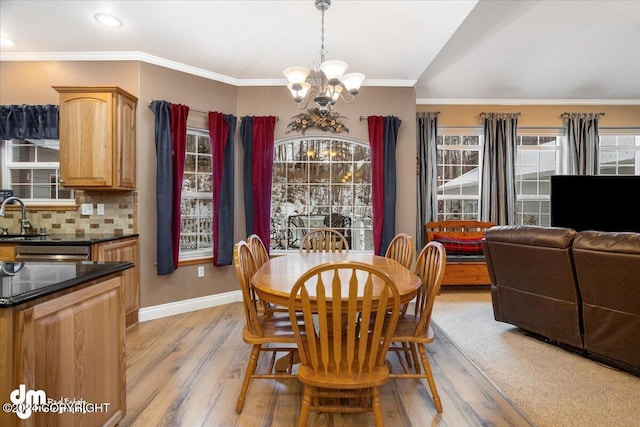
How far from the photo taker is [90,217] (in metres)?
3.54

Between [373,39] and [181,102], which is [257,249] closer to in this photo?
[181,102]

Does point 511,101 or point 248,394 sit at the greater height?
point 511,101

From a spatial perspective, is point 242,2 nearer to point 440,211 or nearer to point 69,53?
point 69,53

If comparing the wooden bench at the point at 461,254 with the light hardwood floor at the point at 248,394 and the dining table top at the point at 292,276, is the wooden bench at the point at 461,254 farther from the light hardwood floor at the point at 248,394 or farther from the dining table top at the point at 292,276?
the dining table top at the point at 292,276

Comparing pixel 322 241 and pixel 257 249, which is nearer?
pixel 257 249

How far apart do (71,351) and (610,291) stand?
10.1ft

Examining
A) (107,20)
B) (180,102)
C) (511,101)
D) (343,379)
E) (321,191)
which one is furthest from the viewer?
(511,101)

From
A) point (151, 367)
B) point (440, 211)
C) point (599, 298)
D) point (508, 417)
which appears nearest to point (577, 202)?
point (440, 211)

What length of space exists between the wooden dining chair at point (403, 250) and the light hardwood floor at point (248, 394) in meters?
0.76

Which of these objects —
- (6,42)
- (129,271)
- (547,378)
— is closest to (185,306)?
(129,271)

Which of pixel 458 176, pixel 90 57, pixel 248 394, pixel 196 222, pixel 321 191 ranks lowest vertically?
pixel 248 394

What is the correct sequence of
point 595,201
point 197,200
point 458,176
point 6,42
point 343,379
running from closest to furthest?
point 343,379, point 6,42, point 197,200, point 595,201, point 458,176

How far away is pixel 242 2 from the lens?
2729 millimetres

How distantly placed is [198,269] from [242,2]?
2.77 metres
